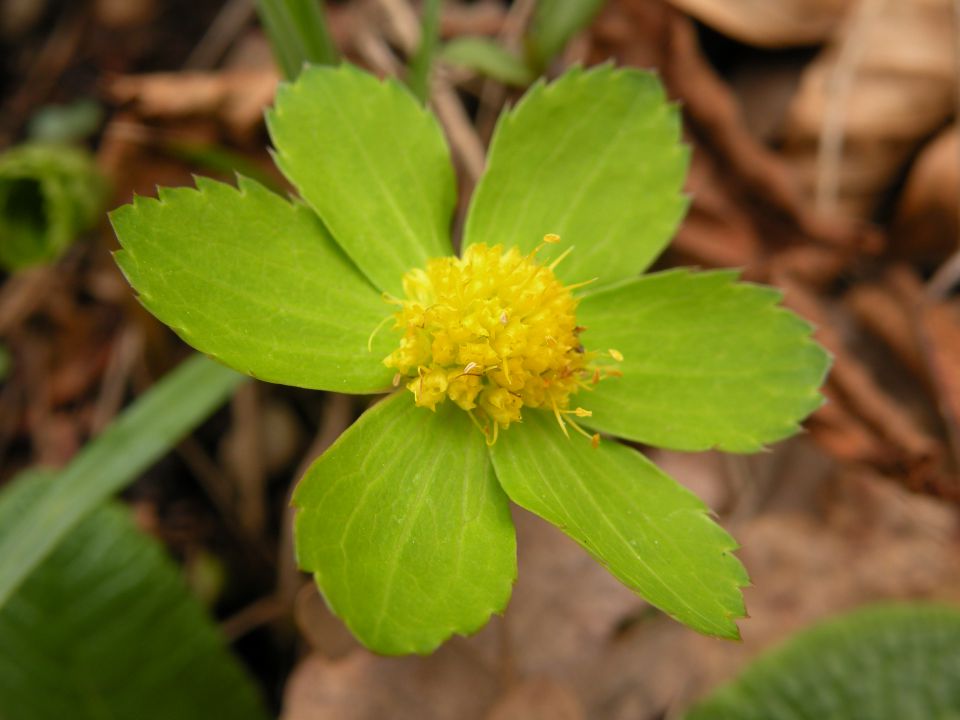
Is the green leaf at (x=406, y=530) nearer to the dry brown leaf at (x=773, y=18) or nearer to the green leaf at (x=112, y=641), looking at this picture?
the green leaf at (x=112, y=641)

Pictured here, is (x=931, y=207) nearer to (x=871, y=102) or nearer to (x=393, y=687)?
(x=871, y=102)

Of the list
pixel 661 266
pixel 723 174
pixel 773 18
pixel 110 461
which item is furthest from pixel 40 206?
pixel 773 18

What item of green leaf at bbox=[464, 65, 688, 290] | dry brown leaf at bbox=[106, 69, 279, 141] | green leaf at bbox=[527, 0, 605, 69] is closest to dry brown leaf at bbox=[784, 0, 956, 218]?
green leaf at bbox=[527, 0, 605, 69]

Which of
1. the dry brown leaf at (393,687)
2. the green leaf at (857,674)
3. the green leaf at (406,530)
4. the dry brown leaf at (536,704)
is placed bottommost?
the green leaf at (857,674)

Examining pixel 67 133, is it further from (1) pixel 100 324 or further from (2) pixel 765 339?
(2) pixel 765 339

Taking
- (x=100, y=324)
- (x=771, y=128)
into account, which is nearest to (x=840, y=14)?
(x=771, y=128)

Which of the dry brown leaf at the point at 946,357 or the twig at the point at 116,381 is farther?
the twig at the point at 116,381

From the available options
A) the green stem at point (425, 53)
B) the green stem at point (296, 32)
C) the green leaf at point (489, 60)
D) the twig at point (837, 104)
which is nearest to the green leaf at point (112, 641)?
the green stem at point (296, 32)

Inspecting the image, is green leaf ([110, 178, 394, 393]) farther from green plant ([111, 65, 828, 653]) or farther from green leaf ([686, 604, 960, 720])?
green leaf ([686, 604, 960, 720])
